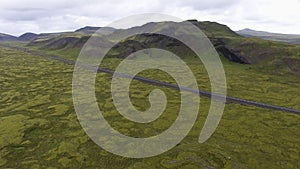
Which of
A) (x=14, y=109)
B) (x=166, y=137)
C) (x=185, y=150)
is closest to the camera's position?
(x=185, y=150)

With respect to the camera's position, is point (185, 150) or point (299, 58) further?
point (299, 58)

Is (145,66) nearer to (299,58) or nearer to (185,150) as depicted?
(299,58)

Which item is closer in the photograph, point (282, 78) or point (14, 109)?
point (14, 109)

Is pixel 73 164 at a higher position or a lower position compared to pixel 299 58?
lower

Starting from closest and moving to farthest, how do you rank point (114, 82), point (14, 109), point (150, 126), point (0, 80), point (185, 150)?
point (185, 150), point (150, 126), point (14, 109), point (114, 82), point (0, 80)

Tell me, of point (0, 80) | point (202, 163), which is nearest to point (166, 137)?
point (202, 163)

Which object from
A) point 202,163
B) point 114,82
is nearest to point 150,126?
point 202,163

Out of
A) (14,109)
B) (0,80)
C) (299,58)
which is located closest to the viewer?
(14,109)

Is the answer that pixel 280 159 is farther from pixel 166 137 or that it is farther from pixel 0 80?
pixel 0 80

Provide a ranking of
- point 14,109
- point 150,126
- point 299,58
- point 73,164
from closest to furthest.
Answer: point 73,164
point 150,126
point 14,109
point 299,58
